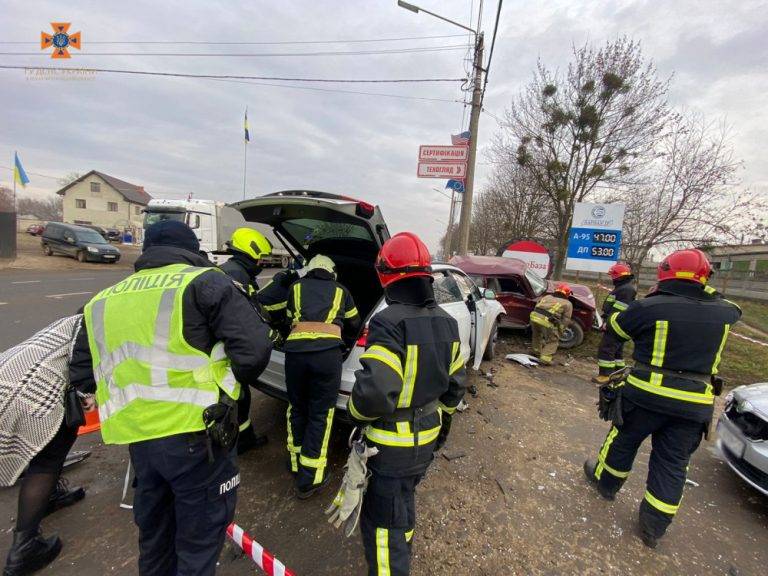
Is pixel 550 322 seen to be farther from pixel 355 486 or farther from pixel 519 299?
pixel 355 486

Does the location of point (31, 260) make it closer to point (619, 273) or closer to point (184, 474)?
point (184, 474)

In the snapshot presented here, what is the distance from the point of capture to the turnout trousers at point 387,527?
163 cm

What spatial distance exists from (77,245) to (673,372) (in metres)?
22.2

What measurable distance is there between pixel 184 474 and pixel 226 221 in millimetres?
17563

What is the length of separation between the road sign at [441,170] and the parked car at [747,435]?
245 inches

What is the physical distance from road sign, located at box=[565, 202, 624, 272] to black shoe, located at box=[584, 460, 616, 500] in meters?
5.95

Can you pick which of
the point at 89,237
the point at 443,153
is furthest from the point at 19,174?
the point at 443,153

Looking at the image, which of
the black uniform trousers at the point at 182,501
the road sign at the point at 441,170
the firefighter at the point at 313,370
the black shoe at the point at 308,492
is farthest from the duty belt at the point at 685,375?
the road sign at the point at 441,170

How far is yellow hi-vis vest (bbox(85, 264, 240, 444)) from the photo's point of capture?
1.42 metres

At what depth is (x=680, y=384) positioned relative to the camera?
230 centimetres

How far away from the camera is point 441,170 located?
8039 millimetres

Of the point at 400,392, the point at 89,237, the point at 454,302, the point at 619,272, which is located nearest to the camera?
the point at 400,392

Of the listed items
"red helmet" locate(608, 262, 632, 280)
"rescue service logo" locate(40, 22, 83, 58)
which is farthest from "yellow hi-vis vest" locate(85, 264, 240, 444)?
"rescue service logo" locate(40, 22, 83, 58)

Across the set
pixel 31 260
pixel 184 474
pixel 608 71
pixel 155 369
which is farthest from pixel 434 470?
pixel 31 260
